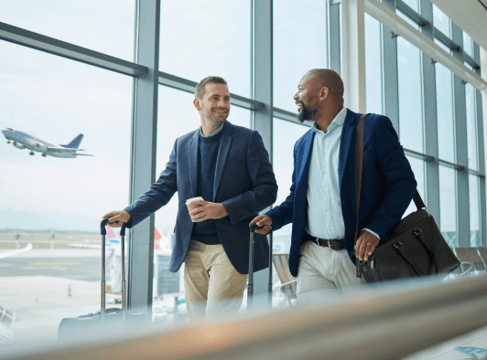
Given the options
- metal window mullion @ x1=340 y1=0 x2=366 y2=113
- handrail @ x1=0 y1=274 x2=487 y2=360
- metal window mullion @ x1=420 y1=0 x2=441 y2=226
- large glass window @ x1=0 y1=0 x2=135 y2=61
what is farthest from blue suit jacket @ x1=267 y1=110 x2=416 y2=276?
metal window mullion @ x1=420 y1=0 x2=441 y2=226

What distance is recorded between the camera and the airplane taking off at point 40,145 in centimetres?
329

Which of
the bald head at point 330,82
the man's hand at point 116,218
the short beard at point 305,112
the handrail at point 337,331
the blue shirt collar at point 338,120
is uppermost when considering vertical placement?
the bald head at point 330,82

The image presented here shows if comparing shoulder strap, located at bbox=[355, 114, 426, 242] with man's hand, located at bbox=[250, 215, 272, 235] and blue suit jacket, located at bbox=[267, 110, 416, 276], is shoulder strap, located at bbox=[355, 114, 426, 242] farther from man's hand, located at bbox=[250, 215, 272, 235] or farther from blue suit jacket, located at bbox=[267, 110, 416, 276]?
man's hand, located at bbox=[250, 215, 272, 235]

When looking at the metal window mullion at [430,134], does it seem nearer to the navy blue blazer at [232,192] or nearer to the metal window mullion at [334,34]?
the metal window mullion at [334,34]

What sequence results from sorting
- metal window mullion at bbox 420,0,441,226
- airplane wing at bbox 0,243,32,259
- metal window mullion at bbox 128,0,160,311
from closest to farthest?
airplane wing at bbox 0,243,32,259 → metal window mullion at bbox 128,0,160,311 → metal window mullion at bbox 420,0,441,226

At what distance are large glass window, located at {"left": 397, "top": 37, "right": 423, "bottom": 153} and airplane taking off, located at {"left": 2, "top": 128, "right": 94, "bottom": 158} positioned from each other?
266 inches

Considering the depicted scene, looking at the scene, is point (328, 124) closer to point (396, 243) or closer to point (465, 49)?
point (396, 243)

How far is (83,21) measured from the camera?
378cm

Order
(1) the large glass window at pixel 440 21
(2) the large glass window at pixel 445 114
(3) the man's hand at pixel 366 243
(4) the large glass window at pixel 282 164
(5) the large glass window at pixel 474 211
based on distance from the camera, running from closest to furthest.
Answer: (3) the man's hand at pixel 366 243 < (4) the large glass window at pixel 282 164 < (1) the large glass window at pixel 440 21 < (2) the large glass window at pixel 445 114 < (5) the large glass window at pixel 474 211

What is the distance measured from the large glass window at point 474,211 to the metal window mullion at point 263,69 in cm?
841

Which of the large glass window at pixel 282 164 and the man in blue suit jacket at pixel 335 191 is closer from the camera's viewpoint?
the man in blue suit jacket at pixel 335 191

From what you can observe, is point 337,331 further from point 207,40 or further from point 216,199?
point 207,40

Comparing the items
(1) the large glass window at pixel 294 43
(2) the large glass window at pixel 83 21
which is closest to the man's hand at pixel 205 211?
(2) the large glass window at pixel 83 21

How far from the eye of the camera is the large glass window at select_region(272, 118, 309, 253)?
18.1 ft
